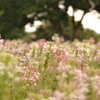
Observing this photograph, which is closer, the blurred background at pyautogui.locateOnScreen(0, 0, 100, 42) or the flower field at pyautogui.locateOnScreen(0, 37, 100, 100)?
the flower field at pyautogui.locateOnScreen(0, 37, 100, 100)

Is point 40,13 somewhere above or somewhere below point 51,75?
above

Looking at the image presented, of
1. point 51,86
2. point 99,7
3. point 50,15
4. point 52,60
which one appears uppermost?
point 99,7

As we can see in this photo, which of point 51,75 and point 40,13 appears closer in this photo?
point 51,75

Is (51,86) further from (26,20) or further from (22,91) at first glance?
(26,20)

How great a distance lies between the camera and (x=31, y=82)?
6.73 meters

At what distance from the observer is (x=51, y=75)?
707 cm

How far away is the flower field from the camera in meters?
3.38

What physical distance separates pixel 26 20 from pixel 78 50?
2598 cm

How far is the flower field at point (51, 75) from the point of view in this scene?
3.38 meters

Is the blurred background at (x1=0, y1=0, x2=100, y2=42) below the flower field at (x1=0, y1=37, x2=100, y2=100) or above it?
above

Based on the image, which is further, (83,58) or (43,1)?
(43,1)

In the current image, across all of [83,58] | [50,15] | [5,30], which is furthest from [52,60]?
[5,30]

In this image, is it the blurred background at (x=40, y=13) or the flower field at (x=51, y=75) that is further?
the blurred background at (x=40, y=13)

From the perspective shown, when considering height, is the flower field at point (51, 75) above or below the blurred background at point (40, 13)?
below
